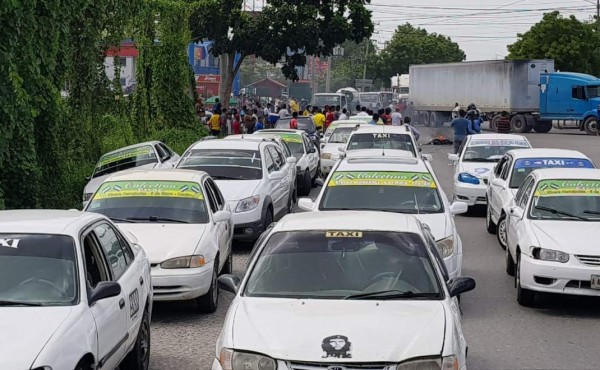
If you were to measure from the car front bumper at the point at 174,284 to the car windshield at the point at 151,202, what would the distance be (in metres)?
1.32

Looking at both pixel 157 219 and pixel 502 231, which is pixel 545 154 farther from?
pixel 157 219

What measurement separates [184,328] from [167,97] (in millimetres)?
21039

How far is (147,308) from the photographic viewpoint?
854cm

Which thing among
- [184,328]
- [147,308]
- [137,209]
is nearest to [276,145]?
[137,209]

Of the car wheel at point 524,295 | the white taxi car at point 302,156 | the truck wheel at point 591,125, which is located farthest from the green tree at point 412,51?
the car wheel at point 524,295

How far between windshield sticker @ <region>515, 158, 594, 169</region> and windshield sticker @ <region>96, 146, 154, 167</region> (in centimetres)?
786

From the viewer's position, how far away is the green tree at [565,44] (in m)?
74.0

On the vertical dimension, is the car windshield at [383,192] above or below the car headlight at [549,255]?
above

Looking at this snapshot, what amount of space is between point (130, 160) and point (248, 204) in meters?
5.33

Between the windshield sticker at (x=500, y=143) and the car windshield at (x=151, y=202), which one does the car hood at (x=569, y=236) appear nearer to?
the car windshield at (x=151, y=202)

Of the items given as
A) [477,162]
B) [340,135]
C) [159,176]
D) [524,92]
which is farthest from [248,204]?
[524,92]

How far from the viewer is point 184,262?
10.6 metres

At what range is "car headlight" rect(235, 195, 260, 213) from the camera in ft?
50.5

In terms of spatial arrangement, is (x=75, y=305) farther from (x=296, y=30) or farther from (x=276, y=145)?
(x=296, y=30)
